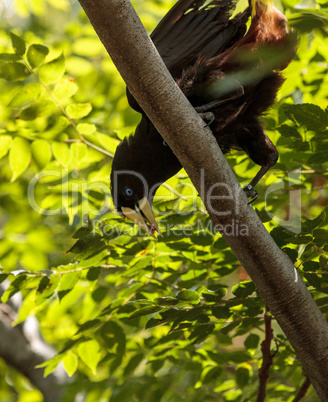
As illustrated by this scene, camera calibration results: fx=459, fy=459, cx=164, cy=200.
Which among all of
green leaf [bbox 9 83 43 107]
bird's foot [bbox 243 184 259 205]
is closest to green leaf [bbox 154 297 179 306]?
bird's foot [bbox 243 184 259 205]

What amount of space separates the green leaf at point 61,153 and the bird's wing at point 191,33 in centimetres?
74

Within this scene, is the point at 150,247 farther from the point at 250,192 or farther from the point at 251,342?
the point at 251,342

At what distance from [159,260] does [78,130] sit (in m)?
0.88

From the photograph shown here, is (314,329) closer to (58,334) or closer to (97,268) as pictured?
(97,268)

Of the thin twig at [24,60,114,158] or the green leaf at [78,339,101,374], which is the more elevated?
the thin twig at [24,60,114,158]

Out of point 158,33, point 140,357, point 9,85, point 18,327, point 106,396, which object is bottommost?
point 18,327

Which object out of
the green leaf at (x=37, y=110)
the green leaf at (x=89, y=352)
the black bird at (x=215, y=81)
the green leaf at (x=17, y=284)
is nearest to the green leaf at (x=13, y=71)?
the green leaf at (x=37, y=110)

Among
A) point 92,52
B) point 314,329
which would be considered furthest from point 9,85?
point 314,329

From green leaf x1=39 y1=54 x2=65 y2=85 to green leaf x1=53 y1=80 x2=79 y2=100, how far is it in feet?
0.18

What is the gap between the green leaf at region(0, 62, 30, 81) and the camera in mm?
2348

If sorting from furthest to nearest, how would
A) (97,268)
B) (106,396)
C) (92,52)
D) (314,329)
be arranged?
1. (92,52)
2. (106,396)
3. (97,268)
4. (314,329)

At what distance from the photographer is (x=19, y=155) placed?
8.50ft

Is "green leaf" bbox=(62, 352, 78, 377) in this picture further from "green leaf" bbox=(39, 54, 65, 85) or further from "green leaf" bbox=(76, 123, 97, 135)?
"green leaf" bbox=(39, 54, 65, 85)

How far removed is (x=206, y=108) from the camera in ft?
7.54
